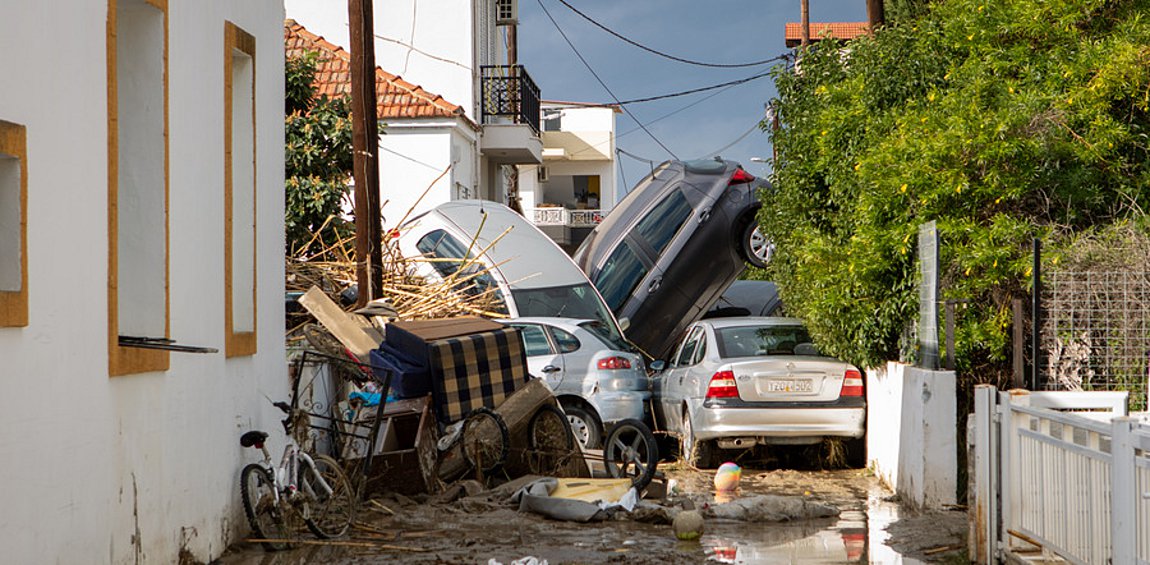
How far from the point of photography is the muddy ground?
9703 mm

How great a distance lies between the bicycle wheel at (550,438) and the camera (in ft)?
44.6

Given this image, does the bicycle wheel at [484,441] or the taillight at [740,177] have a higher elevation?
the taillight at [740,177]

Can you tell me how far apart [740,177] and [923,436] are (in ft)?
34.6

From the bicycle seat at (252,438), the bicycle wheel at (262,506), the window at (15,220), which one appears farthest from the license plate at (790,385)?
the window at (15,220)

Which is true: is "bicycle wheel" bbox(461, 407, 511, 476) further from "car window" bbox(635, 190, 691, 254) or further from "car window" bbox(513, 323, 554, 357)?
"car window" bbox(635, 190, 691, 254)

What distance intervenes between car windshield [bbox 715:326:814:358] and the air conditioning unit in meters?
19.3

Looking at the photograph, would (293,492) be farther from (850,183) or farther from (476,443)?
(850,183)

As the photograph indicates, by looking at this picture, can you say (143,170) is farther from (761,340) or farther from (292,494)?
(761,340)

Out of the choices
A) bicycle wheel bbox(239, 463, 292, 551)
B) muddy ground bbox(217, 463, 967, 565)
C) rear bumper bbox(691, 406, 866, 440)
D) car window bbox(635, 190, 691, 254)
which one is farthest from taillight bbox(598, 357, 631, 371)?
bicycle wheel bbox(239, 463, 292, 551)

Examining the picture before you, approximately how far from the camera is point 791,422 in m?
14.6

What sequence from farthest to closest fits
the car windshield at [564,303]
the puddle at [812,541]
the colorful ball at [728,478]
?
the car windshield at [564,303]
the colorful ball at [728,478]
the puddle at [812,541]

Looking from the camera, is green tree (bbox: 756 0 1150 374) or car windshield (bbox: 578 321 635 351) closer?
green tree (bbox: 756 0 1150 374)

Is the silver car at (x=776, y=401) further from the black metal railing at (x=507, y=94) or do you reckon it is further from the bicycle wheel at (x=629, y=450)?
the black metal railing at (x=507, y=94)

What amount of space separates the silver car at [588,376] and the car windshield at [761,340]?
1222 millimetres
